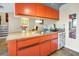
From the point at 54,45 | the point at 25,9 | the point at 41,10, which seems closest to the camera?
the point at 25,9

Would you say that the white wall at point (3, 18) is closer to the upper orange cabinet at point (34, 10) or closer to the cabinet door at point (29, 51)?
the upper orange cabinet at point (34, 10)

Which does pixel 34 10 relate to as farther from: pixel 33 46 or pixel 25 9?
pixel 33 46

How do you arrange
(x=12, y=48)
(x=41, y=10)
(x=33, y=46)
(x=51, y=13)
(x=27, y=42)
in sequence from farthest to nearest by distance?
(x=51, y=13) → (x=41, y=10) → (x=33, y=46) → (x=27, y=42) → (x=12, y=48)

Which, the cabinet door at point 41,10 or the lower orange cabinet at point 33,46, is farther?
the cabinet door at point 41,10

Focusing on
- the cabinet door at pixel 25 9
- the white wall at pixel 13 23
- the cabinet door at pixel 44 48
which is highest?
the cabinet door at pixel 25 9

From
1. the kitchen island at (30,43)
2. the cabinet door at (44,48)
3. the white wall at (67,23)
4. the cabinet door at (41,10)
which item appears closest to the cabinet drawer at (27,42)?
the kitchen island at (30,43)

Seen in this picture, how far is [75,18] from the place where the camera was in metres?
3.28

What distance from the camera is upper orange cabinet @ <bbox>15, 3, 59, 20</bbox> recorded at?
2.64 m

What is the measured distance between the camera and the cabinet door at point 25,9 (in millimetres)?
2599

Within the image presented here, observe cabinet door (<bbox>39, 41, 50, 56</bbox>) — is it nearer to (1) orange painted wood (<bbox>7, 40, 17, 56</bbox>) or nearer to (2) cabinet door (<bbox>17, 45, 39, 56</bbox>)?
(2) cabinet door (<bbox>17, 45, 39, 56</bbox>)

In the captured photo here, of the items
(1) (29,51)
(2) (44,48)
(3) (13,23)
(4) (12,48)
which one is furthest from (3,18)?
(2) (44,48)

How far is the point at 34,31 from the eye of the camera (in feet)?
10.0

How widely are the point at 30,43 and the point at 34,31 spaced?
0.59 meters

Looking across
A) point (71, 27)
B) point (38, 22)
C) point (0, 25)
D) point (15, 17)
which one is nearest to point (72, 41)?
point (71, 27)
